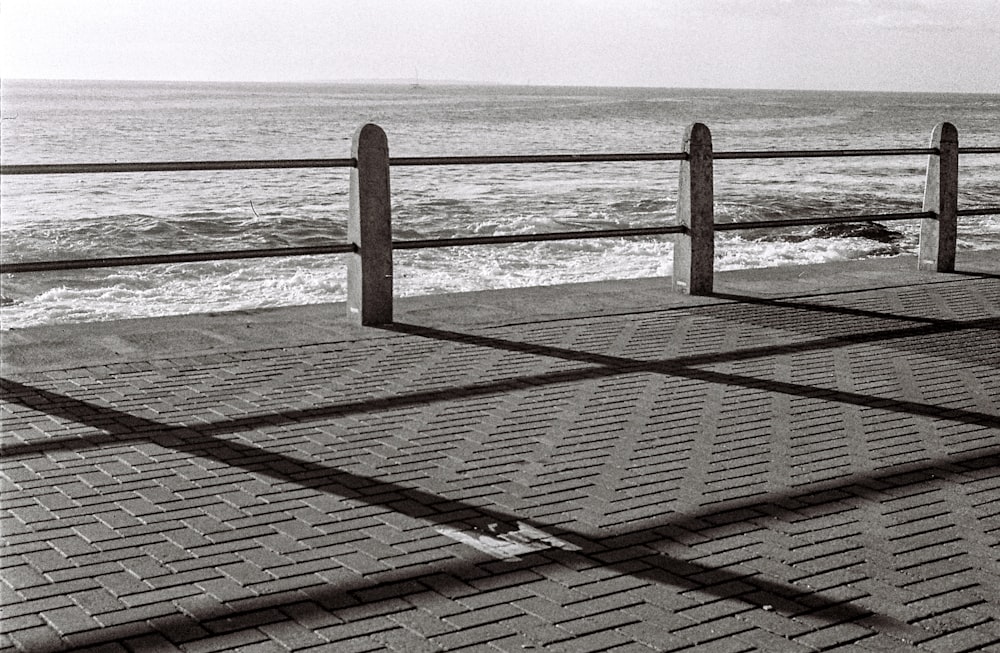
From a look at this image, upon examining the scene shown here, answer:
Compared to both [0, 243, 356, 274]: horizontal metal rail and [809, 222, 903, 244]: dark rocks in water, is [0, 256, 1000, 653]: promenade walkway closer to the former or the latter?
[0, 243, 356, 274]: horizontal metal rail

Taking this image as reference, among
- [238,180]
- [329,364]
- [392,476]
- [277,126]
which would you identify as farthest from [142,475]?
[277,126]

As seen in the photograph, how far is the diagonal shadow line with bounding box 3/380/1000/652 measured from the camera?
4.11 meters

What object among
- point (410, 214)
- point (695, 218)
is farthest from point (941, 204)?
point (410, 214)

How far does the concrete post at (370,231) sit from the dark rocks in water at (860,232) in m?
17.7

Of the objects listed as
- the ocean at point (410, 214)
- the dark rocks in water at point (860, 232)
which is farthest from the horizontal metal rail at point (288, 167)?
the dark rocks in water at point (860, 232)

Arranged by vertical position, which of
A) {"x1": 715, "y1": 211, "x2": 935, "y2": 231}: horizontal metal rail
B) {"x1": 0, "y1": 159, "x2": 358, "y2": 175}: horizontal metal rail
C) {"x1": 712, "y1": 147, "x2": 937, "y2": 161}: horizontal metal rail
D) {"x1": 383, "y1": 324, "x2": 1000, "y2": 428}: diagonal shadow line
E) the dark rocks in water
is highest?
{"x1": 0, "y1": 159, "x2": 358, "y2": 175}: horizontal metal rail

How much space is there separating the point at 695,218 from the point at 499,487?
530 cm

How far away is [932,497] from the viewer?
5.06 meters

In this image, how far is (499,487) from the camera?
16.9 ft

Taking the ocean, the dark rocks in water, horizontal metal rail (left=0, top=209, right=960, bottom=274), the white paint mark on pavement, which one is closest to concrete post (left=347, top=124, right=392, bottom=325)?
horizontal metal rail (left=0, top=209, right=960, bottom=274)

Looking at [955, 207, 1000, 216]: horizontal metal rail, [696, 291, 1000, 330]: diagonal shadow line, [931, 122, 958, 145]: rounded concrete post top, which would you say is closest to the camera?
[696, 291, 1000, 330]: diagonal shadow line

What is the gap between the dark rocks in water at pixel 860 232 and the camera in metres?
25.2

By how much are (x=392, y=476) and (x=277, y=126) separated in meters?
87.0

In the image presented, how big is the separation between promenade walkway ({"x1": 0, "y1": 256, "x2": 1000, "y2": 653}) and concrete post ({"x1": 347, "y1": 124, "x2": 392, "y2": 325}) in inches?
9.1
